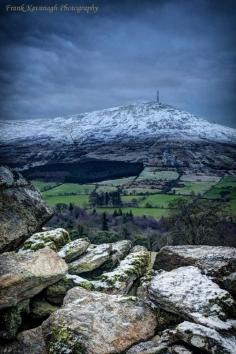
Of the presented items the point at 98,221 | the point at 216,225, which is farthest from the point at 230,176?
the point at 216,225

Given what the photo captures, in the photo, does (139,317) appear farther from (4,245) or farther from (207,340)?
(4,245)

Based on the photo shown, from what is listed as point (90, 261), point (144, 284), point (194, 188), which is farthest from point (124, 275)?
point (194, 188)

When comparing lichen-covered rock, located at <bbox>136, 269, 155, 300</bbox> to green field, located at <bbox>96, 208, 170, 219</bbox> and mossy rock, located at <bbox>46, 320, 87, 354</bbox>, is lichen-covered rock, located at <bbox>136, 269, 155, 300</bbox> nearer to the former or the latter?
mossy rock, located at <bbox>46, 320, 87, 354</bbox>

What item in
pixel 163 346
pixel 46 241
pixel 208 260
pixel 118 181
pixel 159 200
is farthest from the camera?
pixel 118 181

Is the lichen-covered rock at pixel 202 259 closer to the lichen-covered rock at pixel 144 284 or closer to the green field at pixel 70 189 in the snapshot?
the lichen-covered rock at pixel 144 284

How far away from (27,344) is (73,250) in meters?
4.66

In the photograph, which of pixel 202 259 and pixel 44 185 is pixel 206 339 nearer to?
pixel 202 259

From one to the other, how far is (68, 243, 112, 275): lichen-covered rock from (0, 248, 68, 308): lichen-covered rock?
204 centimetres

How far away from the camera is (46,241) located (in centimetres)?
1417

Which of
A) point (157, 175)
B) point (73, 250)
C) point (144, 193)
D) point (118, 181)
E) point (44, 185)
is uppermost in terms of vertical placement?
point (73, 250)

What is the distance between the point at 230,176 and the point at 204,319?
9314 cm

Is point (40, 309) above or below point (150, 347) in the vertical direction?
below

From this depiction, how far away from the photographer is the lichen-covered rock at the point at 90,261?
44.8 feet

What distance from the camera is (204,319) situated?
8.89 m
